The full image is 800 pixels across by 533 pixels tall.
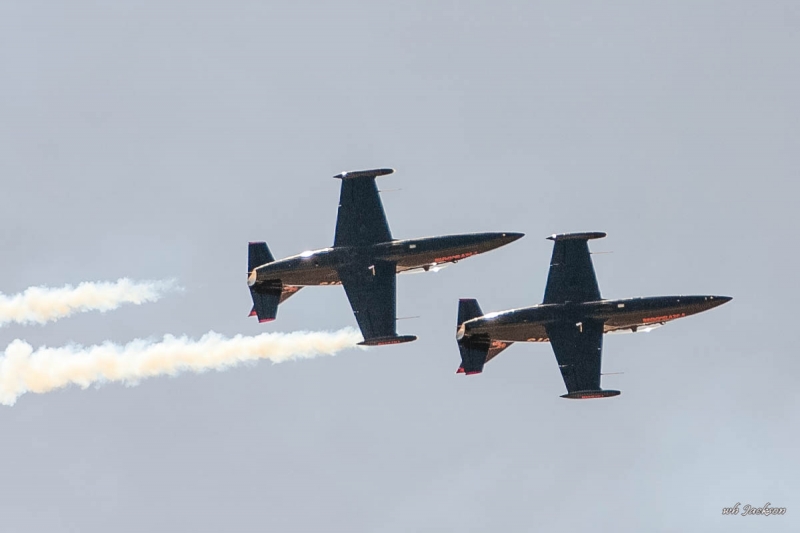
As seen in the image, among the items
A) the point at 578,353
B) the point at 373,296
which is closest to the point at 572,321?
the point at 578,353

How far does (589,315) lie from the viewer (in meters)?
161

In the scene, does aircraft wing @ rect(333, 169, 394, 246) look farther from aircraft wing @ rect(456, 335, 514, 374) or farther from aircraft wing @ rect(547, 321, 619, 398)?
aircraft wing @ rect(547, 321, 619, 398)

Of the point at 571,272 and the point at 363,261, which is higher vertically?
the point at 363,261

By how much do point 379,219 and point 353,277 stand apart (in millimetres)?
5554

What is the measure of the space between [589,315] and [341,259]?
19.9m

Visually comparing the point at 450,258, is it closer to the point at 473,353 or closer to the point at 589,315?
the point at 473,353

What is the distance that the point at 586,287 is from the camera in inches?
6393

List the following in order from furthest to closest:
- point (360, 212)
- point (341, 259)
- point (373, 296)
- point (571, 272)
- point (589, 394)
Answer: point (360, 212) < point (341, 259) < point (571, 272) < point (373, 296) < point (589, 394)

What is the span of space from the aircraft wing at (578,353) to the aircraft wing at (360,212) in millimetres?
15903

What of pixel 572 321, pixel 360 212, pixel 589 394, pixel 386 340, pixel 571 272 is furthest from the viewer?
pixel 360 212

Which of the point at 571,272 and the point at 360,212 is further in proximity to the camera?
the point at 360,212

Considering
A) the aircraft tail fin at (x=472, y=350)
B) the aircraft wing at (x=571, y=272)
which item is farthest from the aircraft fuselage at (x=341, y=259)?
the aircraft wing at (x=571, y=272)

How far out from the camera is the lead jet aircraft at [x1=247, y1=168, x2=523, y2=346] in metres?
162

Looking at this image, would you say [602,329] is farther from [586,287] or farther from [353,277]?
[353,277]
